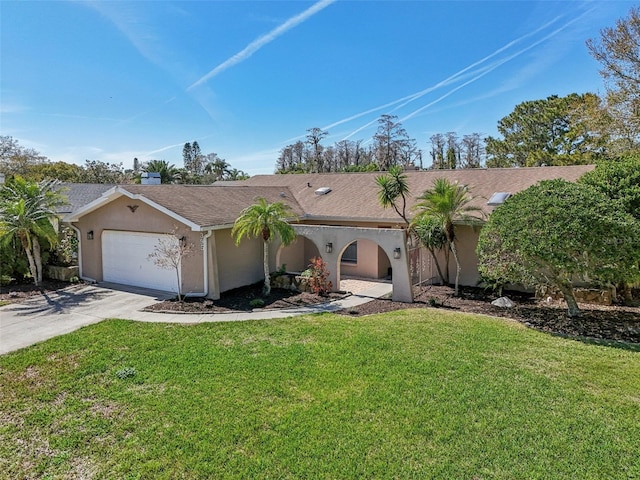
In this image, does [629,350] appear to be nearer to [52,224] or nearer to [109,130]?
[52,224]

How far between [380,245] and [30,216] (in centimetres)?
1502

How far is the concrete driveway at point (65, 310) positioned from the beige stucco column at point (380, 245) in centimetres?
673

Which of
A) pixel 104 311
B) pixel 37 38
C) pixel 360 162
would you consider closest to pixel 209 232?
pixel 104 311

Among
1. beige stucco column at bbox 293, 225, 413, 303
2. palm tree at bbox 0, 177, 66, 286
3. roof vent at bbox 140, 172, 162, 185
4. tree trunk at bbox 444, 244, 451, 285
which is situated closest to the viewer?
beige stucco column at bbox 293, 225, 413, 303

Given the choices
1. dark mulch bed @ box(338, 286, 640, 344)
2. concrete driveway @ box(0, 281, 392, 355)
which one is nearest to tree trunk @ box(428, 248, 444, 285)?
dark mulch bed @ box(338, 286, 640, 344)

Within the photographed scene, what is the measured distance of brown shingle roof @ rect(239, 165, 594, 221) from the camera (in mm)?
17812

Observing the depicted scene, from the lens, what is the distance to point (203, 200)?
56.9 ft

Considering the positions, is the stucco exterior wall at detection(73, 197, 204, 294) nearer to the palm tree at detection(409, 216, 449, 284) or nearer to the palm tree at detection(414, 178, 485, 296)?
the palm tree at detection(409, 216, 449, 284)

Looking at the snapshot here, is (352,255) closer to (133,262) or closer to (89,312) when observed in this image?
(133,262)

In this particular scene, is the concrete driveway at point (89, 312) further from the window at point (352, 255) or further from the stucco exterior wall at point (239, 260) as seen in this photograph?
the window at point (352, 255)

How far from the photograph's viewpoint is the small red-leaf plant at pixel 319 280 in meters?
15.4

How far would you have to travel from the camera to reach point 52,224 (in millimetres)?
17156

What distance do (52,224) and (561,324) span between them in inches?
818

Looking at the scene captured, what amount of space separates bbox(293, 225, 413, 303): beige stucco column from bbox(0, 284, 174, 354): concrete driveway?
673 centimetres
